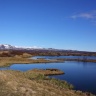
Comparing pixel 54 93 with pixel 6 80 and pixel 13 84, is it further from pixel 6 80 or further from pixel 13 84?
pixel 6 80

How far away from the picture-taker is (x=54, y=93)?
23.0 metres

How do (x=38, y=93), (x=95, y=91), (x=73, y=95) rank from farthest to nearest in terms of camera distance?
1. (x=95, y=91)
2. (x=73, y=95)
3. (x=38, y=93)

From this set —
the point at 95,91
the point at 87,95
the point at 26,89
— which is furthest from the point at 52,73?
the point at 26,89

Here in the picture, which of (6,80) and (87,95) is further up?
(6,80)

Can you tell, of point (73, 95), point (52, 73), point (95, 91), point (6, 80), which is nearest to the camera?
point (73, 95)

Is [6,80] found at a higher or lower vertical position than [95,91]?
higher

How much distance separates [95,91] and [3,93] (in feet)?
51.0

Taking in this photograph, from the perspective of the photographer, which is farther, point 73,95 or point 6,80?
point 6,80

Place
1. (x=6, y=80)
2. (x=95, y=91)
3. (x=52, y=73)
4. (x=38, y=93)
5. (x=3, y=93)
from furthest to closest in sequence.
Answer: (x=52, y=73) < (x=95, y=91) < (x=6, y=80) < (x=38, y=93) < (x=3, y=93)

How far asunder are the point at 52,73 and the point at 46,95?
30.6 meters

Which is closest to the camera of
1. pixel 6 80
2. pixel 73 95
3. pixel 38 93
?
pixel 38 93

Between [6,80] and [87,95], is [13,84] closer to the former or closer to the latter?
[6,80]

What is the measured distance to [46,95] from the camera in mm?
21578

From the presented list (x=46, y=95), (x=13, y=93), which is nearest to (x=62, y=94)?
(x=46, y=95)
